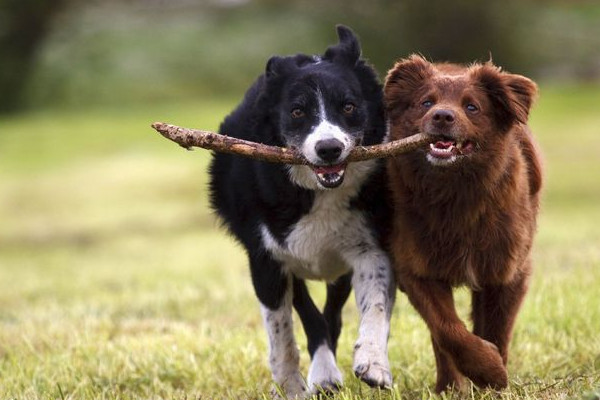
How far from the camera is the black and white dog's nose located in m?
5.14

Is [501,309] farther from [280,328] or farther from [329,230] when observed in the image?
[280,328]

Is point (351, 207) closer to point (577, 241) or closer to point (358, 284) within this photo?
point (358, 284)

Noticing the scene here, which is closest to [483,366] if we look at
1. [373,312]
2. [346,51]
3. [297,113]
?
[373,312]

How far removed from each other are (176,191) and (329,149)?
2126cm

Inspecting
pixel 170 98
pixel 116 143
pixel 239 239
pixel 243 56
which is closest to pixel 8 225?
pixel 116 143

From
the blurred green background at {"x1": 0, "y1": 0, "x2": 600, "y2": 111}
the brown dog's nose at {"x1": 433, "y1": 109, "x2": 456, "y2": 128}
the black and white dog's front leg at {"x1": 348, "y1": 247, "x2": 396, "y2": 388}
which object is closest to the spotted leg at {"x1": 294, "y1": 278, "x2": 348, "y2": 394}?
the black and white dog's front leg at {"x1": 348, "y1": 247, "x2": 396, "y2": 388}

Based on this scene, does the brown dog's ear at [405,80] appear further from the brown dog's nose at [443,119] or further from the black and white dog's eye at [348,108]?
the brown dog's nose at [443,119]

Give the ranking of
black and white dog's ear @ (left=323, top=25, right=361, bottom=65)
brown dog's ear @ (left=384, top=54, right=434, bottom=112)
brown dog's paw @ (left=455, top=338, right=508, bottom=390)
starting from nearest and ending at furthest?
brown dog's paw @ (left=455, top=338, right=508, bottom=390)
brown dog's ear @ (left=384, top=54, right=434, bottom=112)
black and white dog's ear @ (left=323, top=25, right=361, bottom=65)

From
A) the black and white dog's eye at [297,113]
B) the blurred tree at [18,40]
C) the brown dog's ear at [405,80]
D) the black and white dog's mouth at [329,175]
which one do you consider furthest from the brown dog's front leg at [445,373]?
the blurred tree at [18,40]

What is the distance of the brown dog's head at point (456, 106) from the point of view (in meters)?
5.08

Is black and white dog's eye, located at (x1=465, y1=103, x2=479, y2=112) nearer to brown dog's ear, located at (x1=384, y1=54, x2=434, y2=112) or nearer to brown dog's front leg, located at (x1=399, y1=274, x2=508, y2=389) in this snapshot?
brown dog's ear, located at (x1=384, y1=54, x2=434, y2=112)

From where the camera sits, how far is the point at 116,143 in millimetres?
34062

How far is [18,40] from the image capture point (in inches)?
1928

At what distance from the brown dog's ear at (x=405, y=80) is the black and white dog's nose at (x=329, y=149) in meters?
0.53
